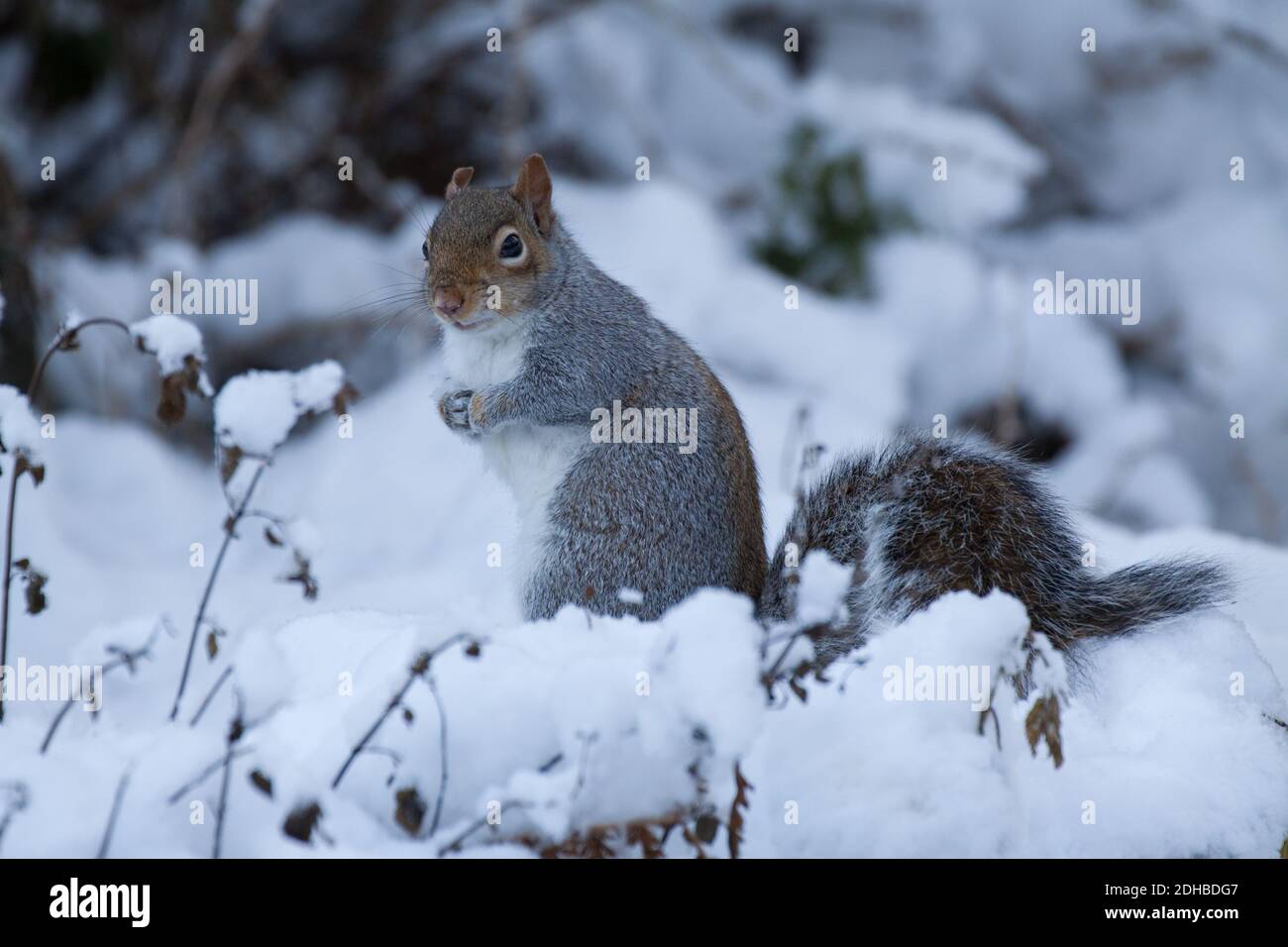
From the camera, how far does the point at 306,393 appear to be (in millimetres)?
1311

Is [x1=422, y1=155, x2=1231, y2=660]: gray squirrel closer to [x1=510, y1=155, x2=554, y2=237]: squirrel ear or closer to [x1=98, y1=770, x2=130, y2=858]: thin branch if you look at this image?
[x1=510, y1=155, x2=554, y2=237]: squirrel ear

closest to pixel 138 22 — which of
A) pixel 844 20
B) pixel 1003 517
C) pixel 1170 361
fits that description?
pixel 844 20

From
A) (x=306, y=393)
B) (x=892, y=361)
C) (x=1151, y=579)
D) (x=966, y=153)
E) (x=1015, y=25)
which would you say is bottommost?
(x=1151, y=579)

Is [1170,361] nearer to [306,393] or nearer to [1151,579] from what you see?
[1151,579]

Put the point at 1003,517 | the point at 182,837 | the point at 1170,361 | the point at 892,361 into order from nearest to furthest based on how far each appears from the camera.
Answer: the point at 182,837 < the point at 1003,517 < the point at 892,361 < the point at 1170,361

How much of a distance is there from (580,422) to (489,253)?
0.78 ft

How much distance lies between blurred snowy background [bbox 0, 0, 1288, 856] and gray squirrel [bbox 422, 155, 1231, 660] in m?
0.28

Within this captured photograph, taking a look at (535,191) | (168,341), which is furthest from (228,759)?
(535,191)

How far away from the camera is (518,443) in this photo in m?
1.78

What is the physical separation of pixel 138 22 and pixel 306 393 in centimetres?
341

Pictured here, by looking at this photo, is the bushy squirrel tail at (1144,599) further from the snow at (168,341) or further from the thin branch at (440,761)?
the snow at (168,341)

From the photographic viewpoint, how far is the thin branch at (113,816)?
1.05 meters

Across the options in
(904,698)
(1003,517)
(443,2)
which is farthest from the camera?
(443,2)

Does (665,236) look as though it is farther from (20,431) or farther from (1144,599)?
(20,431)
